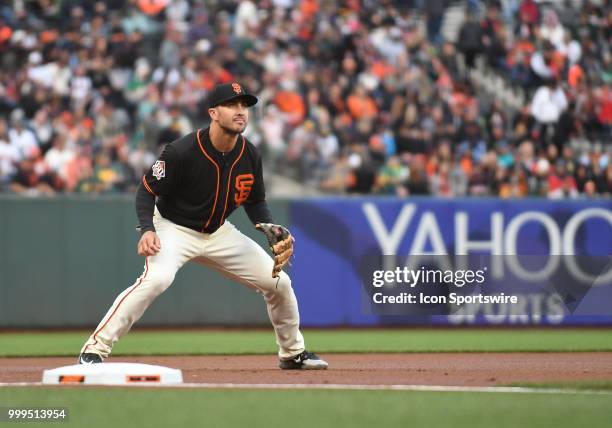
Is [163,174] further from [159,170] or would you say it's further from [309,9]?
[309,9]

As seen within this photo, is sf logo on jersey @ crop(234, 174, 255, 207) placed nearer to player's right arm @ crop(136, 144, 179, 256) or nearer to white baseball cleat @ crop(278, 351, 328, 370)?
player's right arm @ crop(136, 144, 179, 256)

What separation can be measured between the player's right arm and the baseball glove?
77 centimetres

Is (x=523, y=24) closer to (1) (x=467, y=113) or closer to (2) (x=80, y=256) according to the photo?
(1) (x=467, y=113)

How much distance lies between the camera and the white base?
7.64 metres

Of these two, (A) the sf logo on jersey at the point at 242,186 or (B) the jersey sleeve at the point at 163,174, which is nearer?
(B) the jersey sleeve at the point at 163,174

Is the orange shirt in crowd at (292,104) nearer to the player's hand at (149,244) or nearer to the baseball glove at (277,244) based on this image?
the baseball glove at (277,244)

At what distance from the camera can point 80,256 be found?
1484 cm

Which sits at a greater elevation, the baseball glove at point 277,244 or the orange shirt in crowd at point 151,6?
the orange shirt in crowd at point 151,6

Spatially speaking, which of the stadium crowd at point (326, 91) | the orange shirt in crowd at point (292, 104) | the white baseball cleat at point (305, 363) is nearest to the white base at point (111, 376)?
the white baseball cleat at point (305, 363)

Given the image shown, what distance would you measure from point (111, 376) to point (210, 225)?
5.02 ft

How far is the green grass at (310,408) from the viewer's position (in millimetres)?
5996

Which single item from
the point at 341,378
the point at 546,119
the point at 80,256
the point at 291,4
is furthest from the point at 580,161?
the point at 341,378

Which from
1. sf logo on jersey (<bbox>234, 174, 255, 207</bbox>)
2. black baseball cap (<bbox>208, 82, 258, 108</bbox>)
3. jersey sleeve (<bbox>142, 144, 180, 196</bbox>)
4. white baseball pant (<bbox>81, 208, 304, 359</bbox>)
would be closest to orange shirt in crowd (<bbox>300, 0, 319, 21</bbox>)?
sf logo on jersey (<bbox>234, 174, 255, 207</bbox>)

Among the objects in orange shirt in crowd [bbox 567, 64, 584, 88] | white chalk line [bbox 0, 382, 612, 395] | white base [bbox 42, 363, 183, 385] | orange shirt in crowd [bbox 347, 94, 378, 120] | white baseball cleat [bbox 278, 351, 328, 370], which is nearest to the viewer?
white chalk line [bbox 0, 382, 612, 395]
